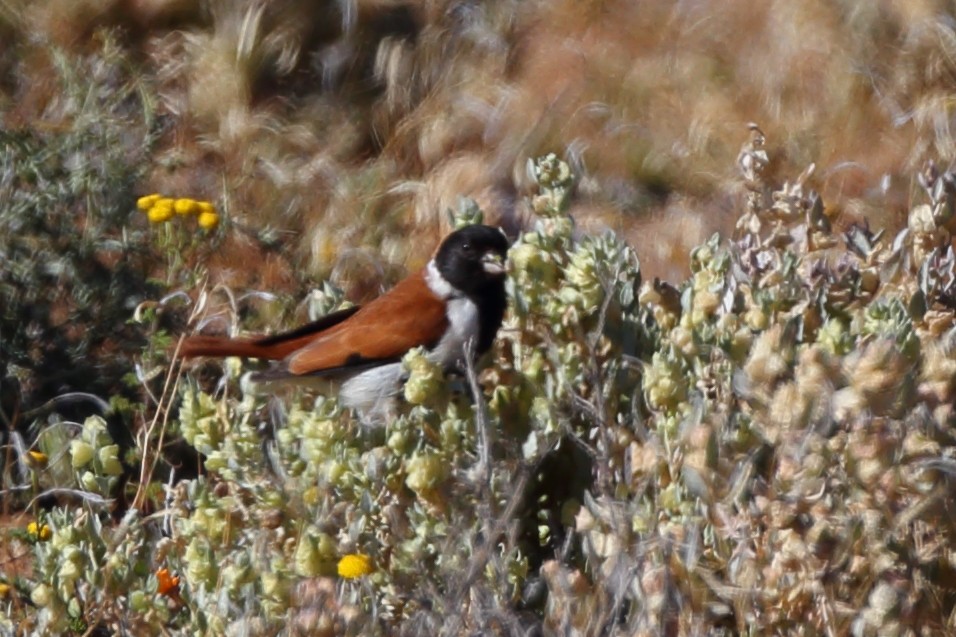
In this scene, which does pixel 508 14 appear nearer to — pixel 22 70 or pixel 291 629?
pixel 22 70

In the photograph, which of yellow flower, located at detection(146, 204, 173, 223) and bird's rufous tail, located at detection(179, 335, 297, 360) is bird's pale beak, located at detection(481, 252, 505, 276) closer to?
bird's rufous tail, located at detection(179, 335, 297, 360)

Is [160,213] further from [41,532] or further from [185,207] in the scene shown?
[41,532]

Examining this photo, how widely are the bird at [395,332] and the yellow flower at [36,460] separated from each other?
1.83ft

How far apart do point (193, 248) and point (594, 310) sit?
174 centimetres

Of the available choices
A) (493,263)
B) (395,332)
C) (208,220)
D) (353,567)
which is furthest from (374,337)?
(353,567)

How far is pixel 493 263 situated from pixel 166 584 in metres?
1.72

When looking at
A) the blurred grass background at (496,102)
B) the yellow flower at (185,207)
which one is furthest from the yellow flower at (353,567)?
the blurred grass background at (496,102)

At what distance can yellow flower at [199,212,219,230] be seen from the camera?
176 inches

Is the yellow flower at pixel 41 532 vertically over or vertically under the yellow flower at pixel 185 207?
under

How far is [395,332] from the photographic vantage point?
458 cm

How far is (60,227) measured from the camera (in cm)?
507

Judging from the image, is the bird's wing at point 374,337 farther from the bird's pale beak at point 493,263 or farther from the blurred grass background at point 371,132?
the blurred grass background at point 371,132

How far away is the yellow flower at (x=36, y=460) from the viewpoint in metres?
3.55

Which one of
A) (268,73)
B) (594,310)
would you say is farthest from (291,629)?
(268,73)
